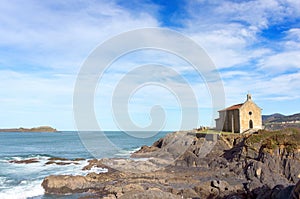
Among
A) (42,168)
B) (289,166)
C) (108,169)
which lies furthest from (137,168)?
(289,166)

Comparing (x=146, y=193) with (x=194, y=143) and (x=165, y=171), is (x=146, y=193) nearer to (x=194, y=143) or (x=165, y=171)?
(x=165, y=171)

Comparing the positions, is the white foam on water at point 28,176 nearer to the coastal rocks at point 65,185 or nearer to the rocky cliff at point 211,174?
the coastal rocks at point 65,185

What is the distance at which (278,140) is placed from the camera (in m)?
Result: 32.4

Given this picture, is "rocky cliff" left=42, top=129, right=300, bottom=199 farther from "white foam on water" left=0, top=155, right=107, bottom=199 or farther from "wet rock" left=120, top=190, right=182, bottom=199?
"white foam on water" left=0, top=155, right=107, bottom=199

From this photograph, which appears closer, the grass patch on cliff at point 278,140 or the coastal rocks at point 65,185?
the coastal rocks at point 65,185

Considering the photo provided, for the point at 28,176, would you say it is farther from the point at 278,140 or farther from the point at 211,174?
the point at 278,140

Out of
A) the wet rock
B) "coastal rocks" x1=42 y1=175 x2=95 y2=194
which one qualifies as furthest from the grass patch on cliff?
"coastal rocks" x1=42 y1=175 x2=95 y2=194

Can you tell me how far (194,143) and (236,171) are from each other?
1465 cm

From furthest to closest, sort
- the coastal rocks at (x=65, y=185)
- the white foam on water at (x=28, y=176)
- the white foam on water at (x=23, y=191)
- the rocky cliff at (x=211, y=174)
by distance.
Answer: the coastal rocks at (x=65, y=185), the white foam on water at (x=28, y=176), the white foam on water at (x=23, y=191), the rocky cliff at (x=211, y=174)

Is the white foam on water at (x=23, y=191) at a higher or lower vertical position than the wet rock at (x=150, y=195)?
lower

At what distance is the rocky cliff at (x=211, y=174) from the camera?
2334 centimetres

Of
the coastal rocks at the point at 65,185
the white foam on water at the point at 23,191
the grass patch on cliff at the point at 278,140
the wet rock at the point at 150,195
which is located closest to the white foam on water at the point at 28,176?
the white foam on water at the point at 23,191

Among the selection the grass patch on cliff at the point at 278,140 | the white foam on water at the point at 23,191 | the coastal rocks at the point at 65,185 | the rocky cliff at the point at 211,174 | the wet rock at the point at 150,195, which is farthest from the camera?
the grass patch on cliff at the point at 278,140

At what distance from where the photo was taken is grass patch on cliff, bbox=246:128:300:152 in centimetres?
3116
